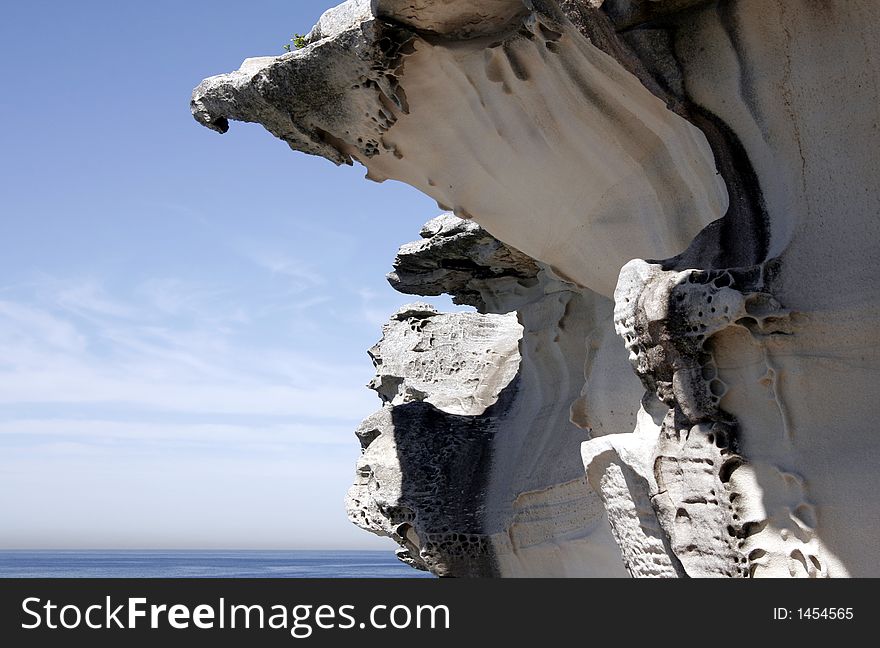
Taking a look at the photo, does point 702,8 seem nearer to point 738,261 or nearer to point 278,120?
point 738,261

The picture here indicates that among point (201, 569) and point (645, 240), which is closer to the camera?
point (645, 240)

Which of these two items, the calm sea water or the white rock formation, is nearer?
the white rock formation

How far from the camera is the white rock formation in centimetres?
419

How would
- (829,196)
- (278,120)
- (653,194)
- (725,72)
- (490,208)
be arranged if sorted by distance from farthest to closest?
(490,208), (278,120), (653,194), (725,72), (829,196)

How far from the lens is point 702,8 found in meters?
4.72

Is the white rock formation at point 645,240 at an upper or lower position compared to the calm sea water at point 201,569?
lower

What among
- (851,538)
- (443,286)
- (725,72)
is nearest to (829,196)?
(725,72)

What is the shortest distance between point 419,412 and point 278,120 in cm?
304

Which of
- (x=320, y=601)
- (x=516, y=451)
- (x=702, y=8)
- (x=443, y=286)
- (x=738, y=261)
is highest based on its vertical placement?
(x=443, y=286)

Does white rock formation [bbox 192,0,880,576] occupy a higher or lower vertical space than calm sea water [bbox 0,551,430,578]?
lower

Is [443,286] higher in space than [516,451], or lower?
higher

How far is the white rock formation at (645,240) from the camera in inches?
165

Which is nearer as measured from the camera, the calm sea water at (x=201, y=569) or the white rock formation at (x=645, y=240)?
the white rock formation at (x=645, y=240)

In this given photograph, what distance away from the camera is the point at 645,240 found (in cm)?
564
